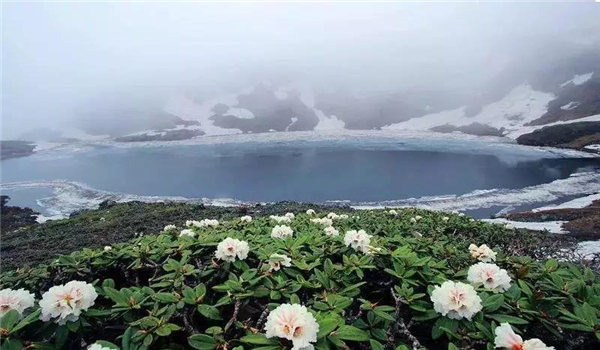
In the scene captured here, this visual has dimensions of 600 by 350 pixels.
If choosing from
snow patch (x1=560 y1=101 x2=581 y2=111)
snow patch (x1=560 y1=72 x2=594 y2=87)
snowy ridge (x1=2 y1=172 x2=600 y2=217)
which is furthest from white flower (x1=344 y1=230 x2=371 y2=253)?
snow patch (x1=560 y1=72 x2=594 y2=87)

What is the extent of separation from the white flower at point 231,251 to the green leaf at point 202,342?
799mm

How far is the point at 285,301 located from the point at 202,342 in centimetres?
58

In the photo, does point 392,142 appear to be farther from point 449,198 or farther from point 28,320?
Answer: point 28,320

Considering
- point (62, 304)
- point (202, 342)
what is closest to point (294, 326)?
point (202, 342)

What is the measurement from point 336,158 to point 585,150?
3748 cm

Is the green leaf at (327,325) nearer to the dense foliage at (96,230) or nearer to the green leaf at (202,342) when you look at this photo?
the green leaf at (202,342)

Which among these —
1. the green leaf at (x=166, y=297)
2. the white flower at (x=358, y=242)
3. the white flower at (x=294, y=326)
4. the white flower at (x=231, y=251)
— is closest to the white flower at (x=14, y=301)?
the green leaf at (x=166, y=297)

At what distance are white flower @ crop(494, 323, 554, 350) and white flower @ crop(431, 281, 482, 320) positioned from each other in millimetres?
185

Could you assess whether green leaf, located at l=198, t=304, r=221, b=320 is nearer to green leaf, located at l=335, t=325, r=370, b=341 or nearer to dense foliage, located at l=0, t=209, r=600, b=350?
dense foliage, located at l=0, t=209, r=600, b=350

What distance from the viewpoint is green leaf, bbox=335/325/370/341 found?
176 cm

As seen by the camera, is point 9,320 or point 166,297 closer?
point 9,320

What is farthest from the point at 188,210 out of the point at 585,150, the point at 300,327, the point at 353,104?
the point at 353,104

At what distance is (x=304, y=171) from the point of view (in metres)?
51.8

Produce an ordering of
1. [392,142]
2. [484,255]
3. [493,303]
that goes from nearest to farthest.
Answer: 1. [493,303]
2. [484,255]
3. [392,142]
